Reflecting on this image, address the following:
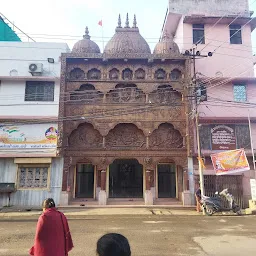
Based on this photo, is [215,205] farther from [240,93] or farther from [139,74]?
[139,74]

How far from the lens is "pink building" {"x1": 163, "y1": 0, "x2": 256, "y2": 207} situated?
17.4m

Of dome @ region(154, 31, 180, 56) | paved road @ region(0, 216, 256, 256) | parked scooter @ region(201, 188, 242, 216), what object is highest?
dome @ region(154, 31, 180, 56)

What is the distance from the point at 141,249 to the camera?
7.00m

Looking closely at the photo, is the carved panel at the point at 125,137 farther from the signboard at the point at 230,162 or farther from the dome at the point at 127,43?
the dome at the point at 127,43

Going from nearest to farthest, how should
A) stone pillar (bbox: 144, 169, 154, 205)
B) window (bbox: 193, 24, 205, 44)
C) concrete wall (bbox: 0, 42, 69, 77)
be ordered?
stone pillar (bbox: 144, 169, 154, 205) → concrete wall (bbox: 0, 42, 69, 77) → window (bbox: 193, 24, 205, 44)

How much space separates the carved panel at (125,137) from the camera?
17766 mm

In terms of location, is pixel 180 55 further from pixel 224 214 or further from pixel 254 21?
pixel 224 214

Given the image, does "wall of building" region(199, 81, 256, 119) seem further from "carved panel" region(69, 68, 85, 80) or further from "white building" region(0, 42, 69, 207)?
"white building" region(0, 42, 69, 207)

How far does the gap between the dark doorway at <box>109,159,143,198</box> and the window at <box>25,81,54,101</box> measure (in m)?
6.71

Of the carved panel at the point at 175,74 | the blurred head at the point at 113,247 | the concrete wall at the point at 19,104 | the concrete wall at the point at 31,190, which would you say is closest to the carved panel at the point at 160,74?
the carved panel at the point at 175,74

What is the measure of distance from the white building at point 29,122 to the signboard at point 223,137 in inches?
418

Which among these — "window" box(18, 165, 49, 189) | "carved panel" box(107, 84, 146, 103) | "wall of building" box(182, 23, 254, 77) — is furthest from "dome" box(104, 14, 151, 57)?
"window" box(18, 165, 49, 189)

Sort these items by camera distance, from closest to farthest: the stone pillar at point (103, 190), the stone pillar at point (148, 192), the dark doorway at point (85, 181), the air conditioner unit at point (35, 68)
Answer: the stone pillar at point (103, 190) < the stone pillar at point (148, 192) < the air conditioner unit at point (35, 68) < the dark doorway at point (85, 181)

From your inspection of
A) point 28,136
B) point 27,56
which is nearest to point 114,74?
point 27,56
